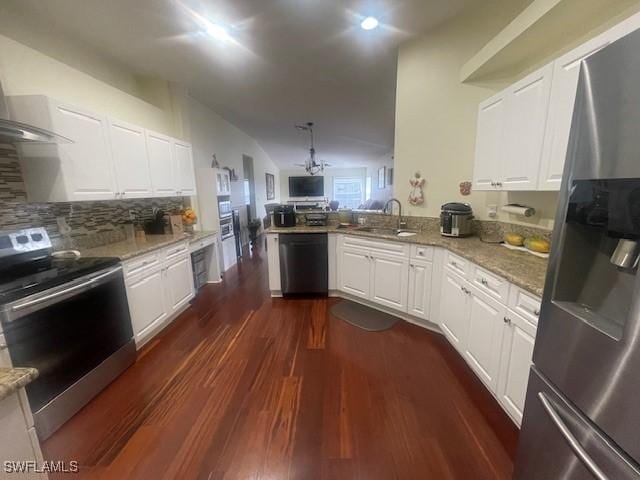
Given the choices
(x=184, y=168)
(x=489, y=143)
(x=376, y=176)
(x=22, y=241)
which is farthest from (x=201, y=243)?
(x=376, y=176)

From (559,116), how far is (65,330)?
3.20 m

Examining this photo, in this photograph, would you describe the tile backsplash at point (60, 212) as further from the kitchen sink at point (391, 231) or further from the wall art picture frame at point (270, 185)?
the wall art picture frame at point (270, 185)

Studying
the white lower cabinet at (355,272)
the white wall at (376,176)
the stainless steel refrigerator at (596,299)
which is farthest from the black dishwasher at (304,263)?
the white wall at (376,176)

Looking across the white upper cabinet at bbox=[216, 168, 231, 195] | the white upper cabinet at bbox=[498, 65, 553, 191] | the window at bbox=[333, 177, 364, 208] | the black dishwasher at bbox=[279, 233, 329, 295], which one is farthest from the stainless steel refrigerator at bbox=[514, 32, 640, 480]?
the window at bbox=[333, 177, 364, 208]

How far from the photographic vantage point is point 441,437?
4.63ft

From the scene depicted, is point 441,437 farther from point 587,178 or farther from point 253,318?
point 253,318

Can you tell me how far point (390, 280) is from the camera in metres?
2.62

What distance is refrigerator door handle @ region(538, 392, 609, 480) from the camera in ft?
2.37

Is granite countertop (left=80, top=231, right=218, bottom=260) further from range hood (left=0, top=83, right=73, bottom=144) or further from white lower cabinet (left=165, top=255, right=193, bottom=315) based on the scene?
range hood (left=0, top=83, right=73, bottom=144)

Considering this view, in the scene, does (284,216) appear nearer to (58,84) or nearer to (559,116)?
(58,84)

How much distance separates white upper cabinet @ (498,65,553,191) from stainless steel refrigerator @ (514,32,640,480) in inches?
36.3

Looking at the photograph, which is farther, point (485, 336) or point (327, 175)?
point (327, 175)

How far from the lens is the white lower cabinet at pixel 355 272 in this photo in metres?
2.82

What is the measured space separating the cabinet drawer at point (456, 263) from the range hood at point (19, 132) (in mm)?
3040
